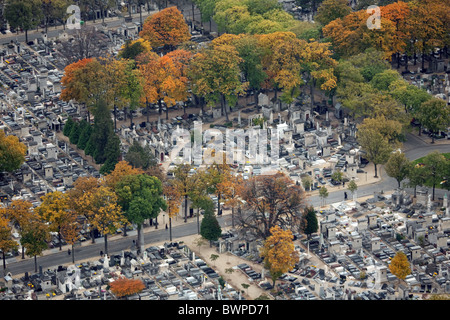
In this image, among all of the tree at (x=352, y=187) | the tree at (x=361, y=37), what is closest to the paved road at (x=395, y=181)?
the tree at (x=352, y=187)

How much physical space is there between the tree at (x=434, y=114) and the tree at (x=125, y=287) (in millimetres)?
56230

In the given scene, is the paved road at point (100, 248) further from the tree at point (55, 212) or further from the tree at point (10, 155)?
the tree at point (10, 155)

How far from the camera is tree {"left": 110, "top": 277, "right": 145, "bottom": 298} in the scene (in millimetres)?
128875

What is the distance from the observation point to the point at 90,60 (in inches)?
6954

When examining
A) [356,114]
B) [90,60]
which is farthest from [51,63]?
[356,114]

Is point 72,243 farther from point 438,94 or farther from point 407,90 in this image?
point 438,94

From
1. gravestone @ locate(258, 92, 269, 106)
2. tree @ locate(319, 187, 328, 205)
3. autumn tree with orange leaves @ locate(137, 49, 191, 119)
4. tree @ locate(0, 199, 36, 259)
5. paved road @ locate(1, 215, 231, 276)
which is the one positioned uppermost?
autumn tree with orange leaves @ locate(137, 49, 191, 119)

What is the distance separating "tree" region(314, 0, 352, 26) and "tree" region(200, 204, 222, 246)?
65.7 meters

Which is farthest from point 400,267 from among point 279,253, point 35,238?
point 35,238

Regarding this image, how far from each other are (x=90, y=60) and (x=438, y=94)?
55.8 meters

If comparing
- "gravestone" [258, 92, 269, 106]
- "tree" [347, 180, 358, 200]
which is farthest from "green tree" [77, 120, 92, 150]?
"tree" [347, 180, 358, 200]

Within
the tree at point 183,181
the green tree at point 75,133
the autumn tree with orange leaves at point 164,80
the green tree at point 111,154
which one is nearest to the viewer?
the tree at point 183,181

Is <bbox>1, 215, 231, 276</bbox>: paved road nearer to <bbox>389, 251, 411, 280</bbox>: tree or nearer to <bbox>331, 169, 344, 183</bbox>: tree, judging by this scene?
<bbox>331, 169, 344, 183</bbox>: tree

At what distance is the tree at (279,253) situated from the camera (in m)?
131
